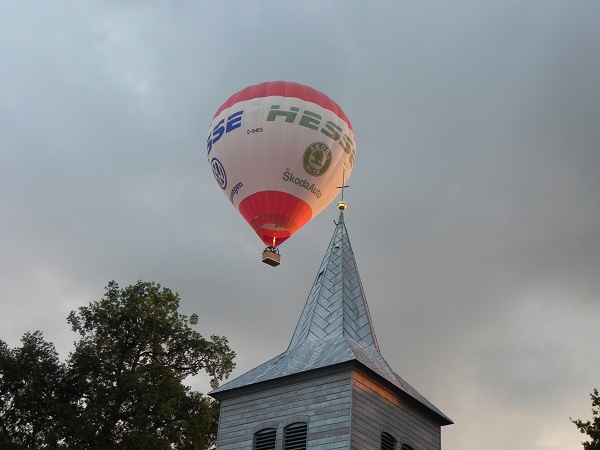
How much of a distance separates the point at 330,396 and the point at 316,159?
14.6 m

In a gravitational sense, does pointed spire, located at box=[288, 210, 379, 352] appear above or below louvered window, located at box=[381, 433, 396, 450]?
above

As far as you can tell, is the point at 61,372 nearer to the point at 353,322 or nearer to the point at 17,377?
the point at 17,377

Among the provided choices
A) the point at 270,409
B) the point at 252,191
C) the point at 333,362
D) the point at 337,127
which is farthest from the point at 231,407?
the point at 337,127

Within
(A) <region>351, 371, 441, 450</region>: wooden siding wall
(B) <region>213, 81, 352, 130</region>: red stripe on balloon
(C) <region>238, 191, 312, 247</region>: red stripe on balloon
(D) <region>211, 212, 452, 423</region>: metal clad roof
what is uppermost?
(B) <region>213, 81, 352, 130</region>: red stripe on balloon

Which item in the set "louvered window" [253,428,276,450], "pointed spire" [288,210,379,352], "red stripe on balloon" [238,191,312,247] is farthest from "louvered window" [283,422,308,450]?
"red stripe on balloon" [238,191,312,247]

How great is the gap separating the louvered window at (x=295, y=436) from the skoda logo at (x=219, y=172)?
1562 centimetres

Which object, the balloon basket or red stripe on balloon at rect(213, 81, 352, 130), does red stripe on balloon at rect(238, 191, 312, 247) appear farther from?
red stripe on balloon at rect(213, 81, 352, 130)

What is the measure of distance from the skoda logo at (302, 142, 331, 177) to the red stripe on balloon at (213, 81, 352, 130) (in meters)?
2.14

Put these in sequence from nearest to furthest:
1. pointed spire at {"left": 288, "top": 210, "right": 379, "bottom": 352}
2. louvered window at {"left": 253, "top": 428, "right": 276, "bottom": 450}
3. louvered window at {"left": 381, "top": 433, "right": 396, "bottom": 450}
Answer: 1. louvered window at {"left": 381, "top": 433, "right": 396, "bottom": 450}
2. louvered window at {"left": 253, "top": 428, "right": 276, "bottom": 450}
3. pointed spire at {"left": 288, "top": 210, "right": 379, "bottom": 352}

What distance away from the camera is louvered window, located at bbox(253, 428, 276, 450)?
30.1 meters

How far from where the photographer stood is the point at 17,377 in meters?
44.9

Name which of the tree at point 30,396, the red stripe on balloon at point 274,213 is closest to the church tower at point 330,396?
the red stripe on balloon at point 274,213

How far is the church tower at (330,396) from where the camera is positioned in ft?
95.8

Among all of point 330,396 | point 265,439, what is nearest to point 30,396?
point 265,439
